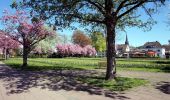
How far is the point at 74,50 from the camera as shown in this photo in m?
114

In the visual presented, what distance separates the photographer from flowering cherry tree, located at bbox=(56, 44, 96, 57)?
107 m

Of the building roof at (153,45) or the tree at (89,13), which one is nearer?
the tree at (89,13)

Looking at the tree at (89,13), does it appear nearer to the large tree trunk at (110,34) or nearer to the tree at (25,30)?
the large tree trunk at (110,34)

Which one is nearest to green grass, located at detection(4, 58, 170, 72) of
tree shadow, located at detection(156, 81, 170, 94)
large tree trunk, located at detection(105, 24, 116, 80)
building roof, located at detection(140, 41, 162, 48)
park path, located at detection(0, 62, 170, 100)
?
large tree trunk, located at detection(105, 24, 116, 80)

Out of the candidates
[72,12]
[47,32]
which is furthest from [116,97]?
[47,32]

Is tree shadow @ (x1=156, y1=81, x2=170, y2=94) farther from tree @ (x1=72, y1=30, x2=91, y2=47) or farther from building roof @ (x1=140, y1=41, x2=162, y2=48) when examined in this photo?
building roof @ (x1=140, y1=41, x2=162, y2=48)

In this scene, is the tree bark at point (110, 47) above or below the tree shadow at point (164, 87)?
above

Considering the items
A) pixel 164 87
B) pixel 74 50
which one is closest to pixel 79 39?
pixel 74 50

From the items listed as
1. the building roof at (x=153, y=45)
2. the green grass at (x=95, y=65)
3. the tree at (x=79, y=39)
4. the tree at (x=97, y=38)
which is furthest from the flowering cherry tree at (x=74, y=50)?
the green grass at (x=95, y=65)

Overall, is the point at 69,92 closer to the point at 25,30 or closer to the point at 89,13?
the point at 89,13

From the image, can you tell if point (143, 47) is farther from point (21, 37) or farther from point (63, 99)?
point (63, 99)

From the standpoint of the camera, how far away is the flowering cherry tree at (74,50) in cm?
10738

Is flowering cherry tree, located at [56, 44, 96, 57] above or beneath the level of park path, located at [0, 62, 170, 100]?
above

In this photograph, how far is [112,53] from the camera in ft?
61.2
